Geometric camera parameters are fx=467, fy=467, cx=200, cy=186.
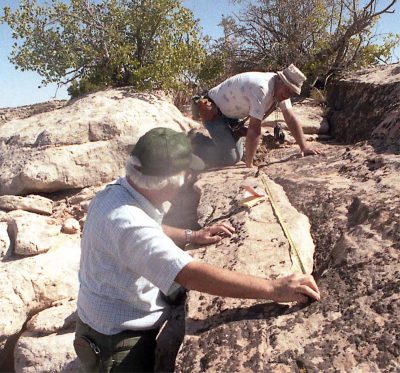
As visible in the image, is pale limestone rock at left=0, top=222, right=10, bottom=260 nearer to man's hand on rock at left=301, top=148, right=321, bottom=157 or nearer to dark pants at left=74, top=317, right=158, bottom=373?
dark pants at left=74, top=317, right=158, bottom=373

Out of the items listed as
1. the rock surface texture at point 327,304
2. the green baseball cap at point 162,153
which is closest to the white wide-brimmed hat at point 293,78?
the rock surface texture at point 327,304

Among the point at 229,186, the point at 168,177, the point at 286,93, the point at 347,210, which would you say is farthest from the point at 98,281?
the point at 286,93

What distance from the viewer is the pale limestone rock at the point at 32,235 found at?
171 inches

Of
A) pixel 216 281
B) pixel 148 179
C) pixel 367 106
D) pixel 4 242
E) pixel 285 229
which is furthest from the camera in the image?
pixel 367 106

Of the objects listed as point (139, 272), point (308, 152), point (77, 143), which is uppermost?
point (77, 143)

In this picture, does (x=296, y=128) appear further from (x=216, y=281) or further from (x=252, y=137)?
(x=216, y=281)

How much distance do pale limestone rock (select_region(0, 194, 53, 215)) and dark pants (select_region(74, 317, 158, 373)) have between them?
3080 millimetres

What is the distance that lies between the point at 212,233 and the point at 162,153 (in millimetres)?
1090

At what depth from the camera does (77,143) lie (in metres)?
5.77

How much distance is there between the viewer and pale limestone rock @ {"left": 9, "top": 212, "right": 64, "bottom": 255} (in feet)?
14.3

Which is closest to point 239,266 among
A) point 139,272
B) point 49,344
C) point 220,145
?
point 139,272

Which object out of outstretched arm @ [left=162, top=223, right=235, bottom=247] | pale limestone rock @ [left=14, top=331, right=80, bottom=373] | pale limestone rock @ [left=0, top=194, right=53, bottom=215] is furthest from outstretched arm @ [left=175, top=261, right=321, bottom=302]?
pale limestone rock @ [left=0, top=194, right=53, bottom=215]

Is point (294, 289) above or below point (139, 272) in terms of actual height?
below

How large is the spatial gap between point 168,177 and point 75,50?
229 inches
